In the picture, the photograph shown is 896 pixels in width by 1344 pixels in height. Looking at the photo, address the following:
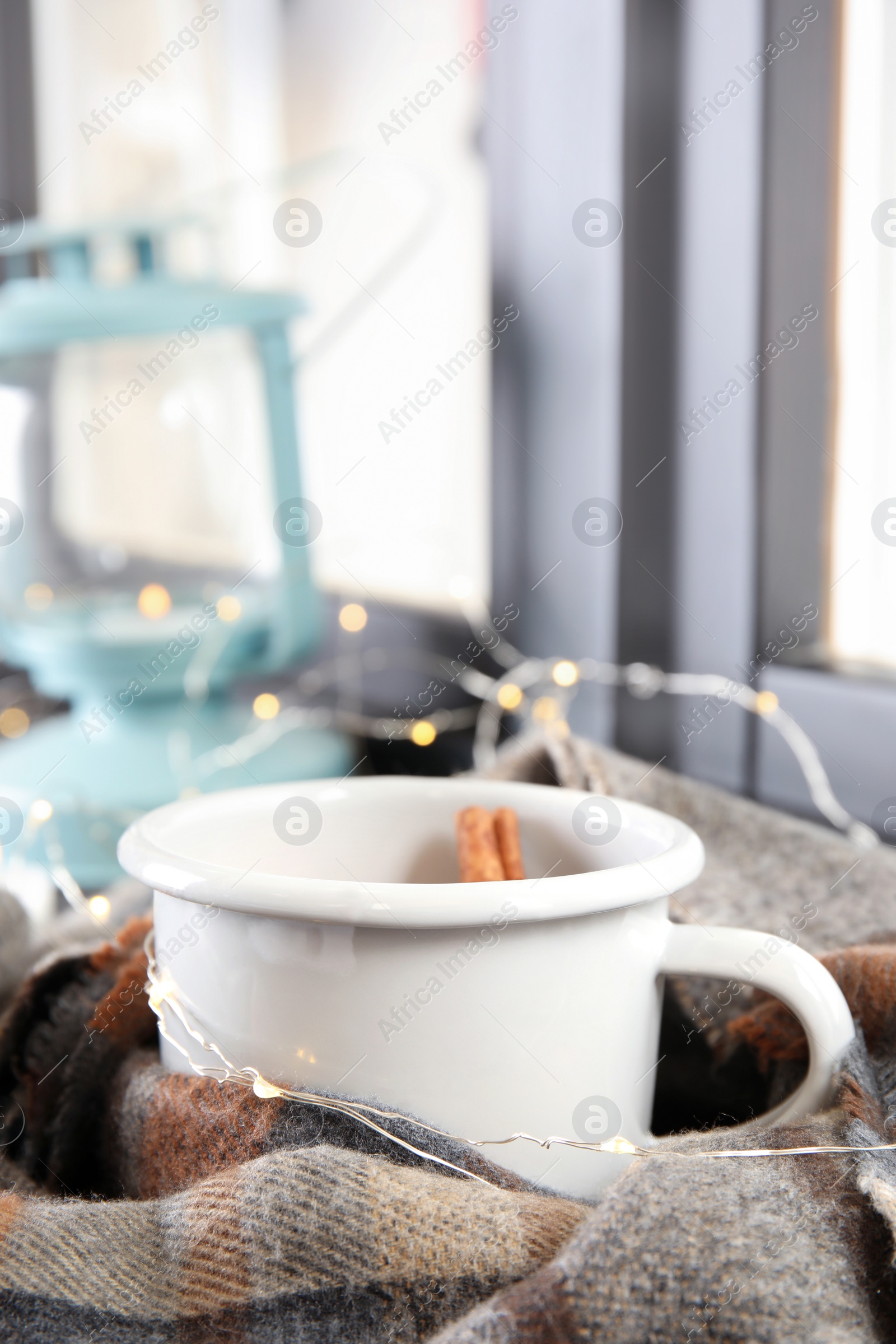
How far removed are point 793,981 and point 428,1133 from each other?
0.29 feet

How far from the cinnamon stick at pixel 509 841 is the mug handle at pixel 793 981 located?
0.19 feet

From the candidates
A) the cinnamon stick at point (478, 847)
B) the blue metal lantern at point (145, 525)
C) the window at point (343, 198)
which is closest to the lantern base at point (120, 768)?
the blue metal lantern at point (145, 525)

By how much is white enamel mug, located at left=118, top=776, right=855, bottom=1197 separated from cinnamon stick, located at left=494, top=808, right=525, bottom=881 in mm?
49

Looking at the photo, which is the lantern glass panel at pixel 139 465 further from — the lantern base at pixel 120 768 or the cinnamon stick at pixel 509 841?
the cinnamon stick at pixel 509 841

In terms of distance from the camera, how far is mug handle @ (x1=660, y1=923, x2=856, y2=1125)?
239 millimetres

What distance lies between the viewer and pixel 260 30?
0.83 m

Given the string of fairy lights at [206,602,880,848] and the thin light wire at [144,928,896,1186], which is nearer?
the thin light wire at [144,928,896,1186]

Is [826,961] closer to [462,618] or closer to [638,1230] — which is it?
[638,1230]

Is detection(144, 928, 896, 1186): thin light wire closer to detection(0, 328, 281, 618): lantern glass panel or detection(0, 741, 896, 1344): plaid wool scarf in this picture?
detection(0, 741, 896, 1344): plaid wool scarf

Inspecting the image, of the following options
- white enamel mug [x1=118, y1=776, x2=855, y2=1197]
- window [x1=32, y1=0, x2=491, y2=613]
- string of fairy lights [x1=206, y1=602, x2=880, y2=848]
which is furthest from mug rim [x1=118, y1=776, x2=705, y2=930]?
window [x1=32, y1=0, x2=491, y2=613]

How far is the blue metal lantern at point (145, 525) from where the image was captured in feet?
1.93

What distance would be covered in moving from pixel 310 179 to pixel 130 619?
1.22 ft

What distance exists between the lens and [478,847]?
0.96 feet

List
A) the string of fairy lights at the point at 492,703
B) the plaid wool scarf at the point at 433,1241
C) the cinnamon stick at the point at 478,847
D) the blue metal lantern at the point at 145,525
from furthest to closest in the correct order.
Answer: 1. the blue metal lantern at the point at 145,525
2. the string of fairy lights at the point at 492,703
3. the cinnamon stick at the point at 478,847
4. the plaid wool scarf at the point at 433,1241
